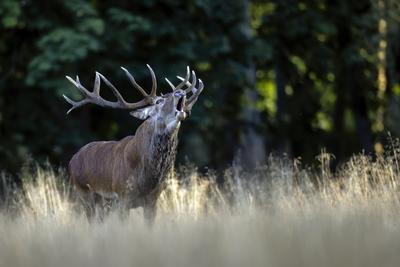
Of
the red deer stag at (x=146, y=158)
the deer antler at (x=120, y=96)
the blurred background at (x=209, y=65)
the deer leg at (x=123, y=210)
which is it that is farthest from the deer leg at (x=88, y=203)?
the blurred background at (x=209, y=65)

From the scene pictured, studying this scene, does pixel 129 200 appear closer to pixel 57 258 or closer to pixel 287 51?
pixel 57 258

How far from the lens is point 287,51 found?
23109 mm

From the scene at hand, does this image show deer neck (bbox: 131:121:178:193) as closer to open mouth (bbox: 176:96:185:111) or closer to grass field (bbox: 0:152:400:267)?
open mouth (bbox: 176:96:185:111)

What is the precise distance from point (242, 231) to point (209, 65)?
12700 mm

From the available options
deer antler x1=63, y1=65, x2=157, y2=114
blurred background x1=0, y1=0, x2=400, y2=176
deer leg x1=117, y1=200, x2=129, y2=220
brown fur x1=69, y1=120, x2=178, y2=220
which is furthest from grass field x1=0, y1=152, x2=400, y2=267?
blurred background x1=0, y1=0, x2=400, y2=176

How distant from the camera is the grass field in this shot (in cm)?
729

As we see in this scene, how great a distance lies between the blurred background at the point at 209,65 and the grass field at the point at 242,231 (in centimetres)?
572

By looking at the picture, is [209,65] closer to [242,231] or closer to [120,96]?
[120,96]

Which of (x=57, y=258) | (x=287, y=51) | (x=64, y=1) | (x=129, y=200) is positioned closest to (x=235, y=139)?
(x=287, y=51)

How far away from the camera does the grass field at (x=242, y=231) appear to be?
7285mm

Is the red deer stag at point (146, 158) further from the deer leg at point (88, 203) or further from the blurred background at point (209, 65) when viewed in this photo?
the blurred background at point (209, 65)

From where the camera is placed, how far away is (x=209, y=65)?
20.5 meters

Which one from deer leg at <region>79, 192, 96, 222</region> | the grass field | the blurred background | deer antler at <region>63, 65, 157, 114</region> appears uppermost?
the blurred background

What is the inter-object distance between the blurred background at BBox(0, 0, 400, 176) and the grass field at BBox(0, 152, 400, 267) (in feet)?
18.8
